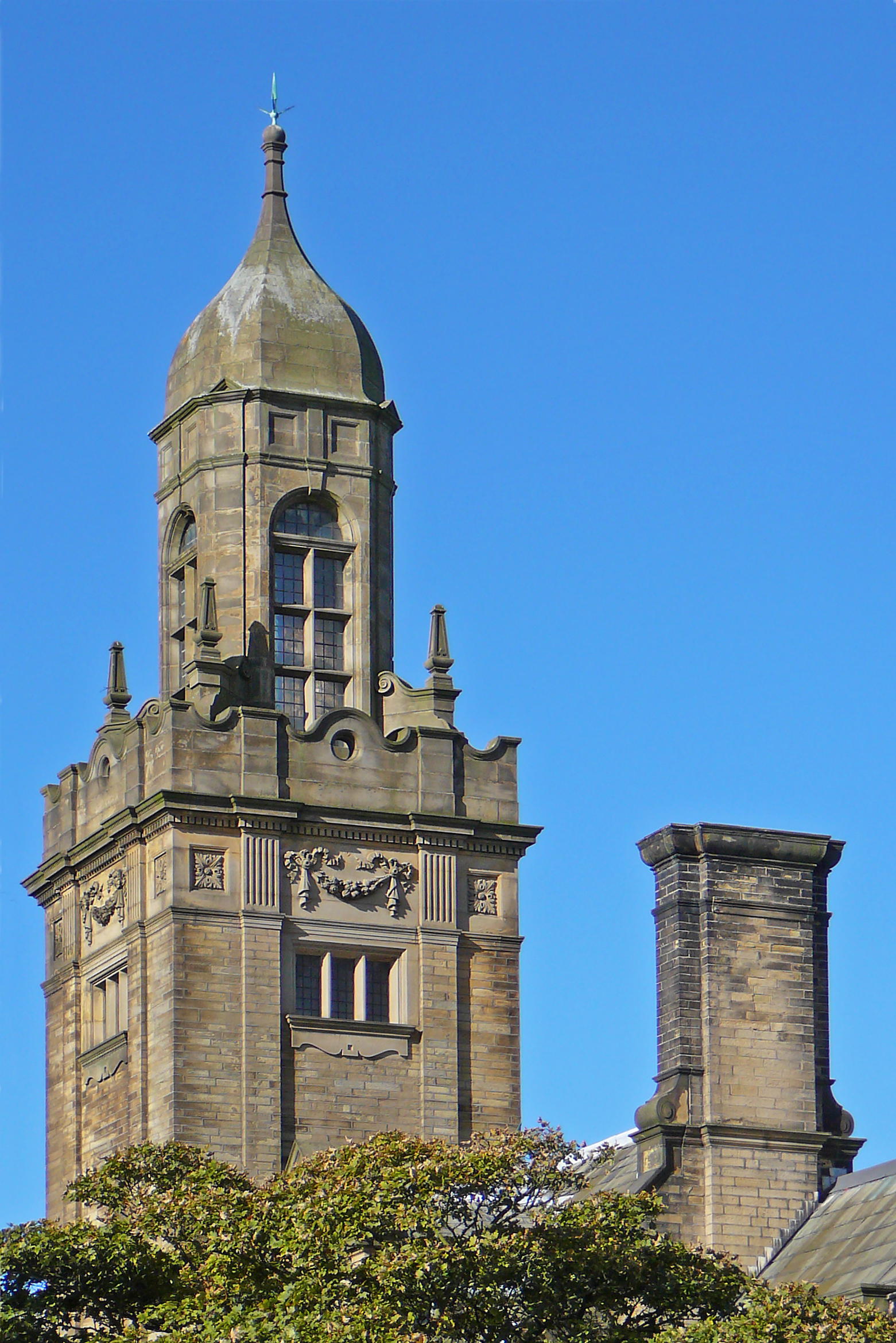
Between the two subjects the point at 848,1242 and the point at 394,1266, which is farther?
the point at 848,1242

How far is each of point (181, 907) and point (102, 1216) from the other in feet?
45.6

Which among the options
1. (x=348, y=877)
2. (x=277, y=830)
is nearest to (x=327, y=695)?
(x=277, y=830)

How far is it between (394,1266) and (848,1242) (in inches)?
415

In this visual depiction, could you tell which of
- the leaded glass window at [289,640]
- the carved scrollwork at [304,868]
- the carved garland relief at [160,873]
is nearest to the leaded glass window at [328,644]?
the leaded glass window at [289,640]

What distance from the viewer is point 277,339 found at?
79000 mm

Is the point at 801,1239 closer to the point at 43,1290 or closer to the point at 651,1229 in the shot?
the point at 651,1229

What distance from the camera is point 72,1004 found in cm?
7662

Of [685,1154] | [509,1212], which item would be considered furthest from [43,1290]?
[685,1154]

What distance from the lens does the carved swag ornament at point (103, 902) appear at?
7500 centimetres

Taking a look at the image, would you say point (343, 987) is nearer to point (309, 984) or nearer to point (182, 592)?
point (309, 984)

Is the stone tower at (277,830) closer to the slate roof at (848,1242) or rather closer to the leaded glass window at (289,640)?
the leaded glass window at (289,640)

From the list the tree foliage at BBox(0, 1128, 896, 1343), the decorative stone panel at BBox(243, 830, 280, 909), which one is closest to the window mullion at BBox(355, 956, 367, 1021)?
the decorative stone panel at BBox(243, 830, 280, 909)

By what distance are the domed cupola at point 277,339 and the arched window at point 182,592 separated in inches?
109

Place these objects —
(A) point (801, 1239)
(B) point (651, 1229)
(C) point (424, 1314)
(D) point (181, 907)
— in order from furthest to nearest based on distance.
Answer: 1. (D) point (181, 907)
2. (A) point (801, 1239)
3. (B) point (651, 1229)
4. (C) point (424, 1314)
